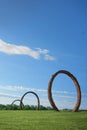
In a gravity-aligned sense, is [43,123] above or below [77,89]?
below

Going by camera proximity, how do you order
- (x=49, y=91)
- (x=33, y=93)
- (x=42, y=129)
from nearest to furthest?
(x=42, y=129)
(x=49, y=91)
(x=33, y=93)

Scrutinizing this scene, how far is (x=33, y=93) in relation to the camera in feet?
139

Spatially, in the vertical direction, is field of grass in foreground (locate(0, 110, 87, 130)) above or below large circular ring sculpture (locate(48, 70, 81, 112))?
below

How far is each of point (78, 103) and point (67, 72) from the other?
9.40 feet

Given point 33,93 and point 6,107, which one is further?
point 6,107

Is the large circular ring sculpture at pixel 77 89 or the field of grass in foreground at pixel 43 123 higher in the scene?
the large circular ring sculpture at pixel 77 89

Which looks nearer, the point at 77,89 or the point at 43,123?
the point at 43,123

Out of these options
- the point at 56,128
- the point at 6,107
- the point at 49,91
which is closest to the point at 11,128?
the point at 56,128

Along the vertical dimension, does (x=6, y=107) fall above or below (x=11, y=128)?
above

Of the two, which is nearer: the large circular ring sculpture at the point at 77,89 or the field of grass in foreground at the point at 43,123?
the field of grass in foreground at the point at 43,123

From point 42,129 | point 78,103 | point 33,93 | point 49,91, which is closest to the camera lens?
point 42,129

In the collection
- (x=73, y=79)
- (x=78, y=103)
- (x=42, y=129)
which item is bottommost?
(x=42, y=129)

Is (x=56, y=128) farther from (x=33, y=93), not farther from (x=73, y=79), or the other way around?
(x=33, y=93)

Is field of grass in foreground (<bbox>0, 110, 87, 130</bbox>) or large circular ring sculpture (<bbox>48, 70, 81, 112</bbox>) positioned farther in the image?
large circular ring sculpture (<bbox>48, 70, 81, 112</bbox>)
